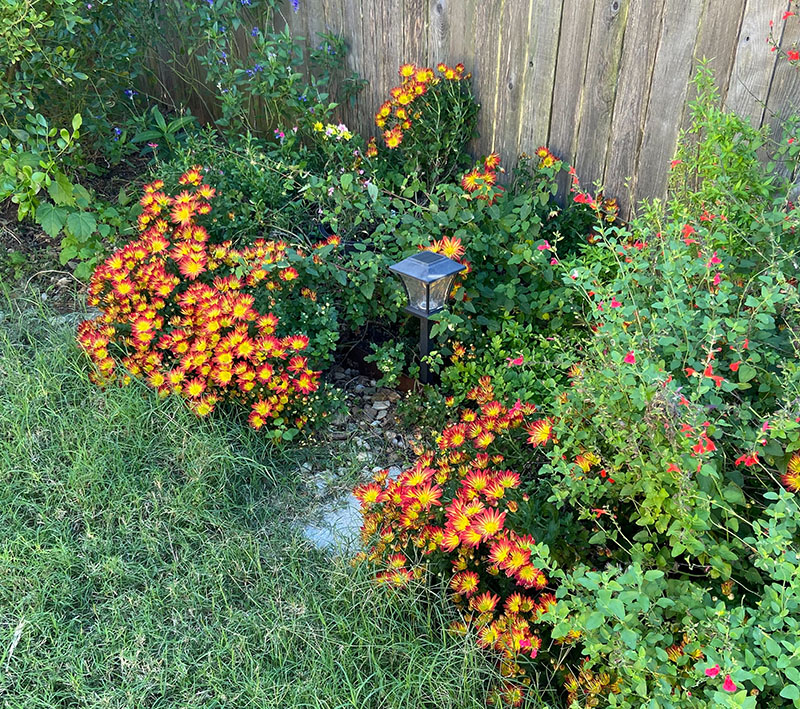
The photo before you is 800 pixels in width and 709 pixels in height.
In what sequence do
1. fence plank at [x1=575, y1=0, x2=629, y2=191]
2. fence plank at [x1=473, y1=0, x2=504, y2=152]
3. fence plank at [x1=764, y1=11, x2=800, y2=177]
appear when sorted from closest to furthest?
fence plank at [x1=764, y1=11, x2=800, y2=177]
fence plank at [x1=575, y1=0, x2=629, y2=191]
fence plank at [x1=473, y1=0, x2=504, y2=152]

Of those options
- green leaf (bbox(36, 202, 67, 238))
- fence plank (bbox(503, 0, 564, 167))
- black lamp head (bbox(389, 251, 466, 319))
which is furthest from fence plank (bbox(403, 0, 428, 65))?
green leaf (bbox(36, 202, 67, 238))

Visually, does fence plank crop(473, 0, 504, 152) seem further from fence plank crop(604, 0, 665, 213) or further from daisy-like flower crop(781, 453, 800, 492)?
daisy-like flower crop(781, 453, 800, 492)

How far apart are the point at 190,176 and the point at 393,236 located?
35.2 inches

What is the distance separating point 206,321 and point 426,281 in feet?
2.66

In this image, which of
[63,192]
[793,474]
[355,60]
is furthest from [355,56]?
[793,474]

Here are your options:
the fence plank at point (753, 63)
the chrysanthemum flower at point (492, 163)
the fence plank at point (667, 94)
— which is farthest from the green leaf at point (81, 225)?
the fence plank at point (753, 63)

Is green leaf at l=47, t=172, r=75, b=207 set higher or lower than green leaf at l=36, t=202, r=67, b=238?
higher

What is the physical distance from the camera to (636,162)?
2889 millimetres

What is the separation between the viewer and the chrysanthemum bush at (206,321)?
257 centimetres

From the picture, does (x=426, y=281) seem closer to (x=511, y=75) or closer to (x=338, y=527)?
(x=338, y=527)

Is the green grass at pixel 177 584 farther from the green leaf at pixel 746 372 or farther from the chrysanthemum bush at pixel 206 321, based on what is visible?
the green leaf at pixel 746 372

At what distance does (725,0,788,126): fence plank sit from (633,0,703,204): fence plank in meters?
0.17

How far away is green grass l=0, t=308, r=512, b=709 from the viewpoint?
1.89 meters

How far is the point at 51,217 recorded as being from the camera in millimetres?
3303
